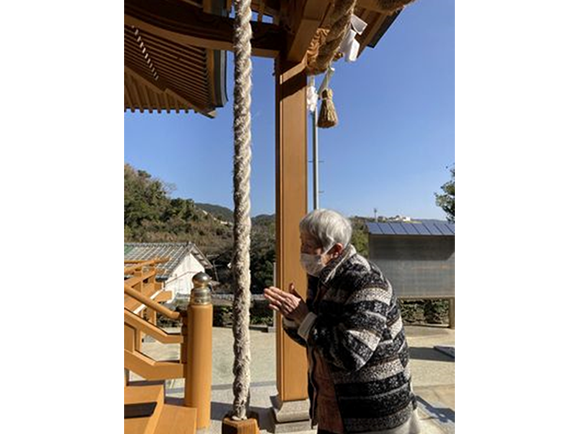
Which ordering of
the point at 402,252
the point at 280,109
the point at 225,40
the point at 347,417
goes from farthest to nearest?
the point at 402,252 < the point at 280,109 < the point at 225,40 < the point at 347,417

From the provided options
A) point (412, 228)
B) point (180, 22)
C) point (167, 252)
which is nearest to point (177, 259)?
point (167, 252)

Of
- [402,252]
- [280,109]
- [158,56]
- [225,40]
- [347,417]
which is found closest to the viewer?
[347,417]

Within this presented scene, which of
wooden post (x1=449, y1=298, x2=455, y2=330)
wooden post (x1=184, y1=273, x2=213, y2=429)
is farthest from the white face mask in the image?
wooden post (x1=449, y1=298, x2=455, y2=330)

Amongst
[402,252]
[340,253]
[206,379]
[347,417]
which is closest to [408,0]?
[340,253]

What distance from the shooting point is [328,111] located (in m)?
2.20

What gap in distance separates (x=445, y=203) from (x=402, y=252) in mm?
3810

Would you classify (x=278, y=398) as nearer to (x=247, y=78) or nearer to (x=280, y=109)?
(x=280, y=109)

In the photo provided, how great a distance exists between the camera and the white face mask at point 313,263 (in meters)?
0.95

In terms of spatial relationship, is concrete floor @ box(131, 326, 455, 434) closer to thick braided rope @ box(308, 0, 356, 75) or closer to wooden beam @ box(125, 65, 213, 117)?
thick braided rope @ box(308, 0, 356, 75)

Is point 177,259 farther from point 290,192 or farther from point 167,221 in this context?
point 290,192

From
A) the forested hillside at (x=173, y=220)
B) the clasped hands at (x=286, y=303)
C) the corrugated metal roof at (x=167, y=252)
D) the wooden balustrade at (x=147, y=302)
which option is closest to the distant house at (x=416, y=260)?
the wooden balustrade at (x=147, y=302)

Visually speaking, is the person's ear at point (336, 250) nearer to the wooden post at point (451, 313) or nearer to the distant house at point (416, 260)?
the distant house at point (416, 260)

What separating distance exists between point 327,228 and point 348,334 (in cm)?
27

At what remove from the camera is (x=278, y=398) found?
2.03m
